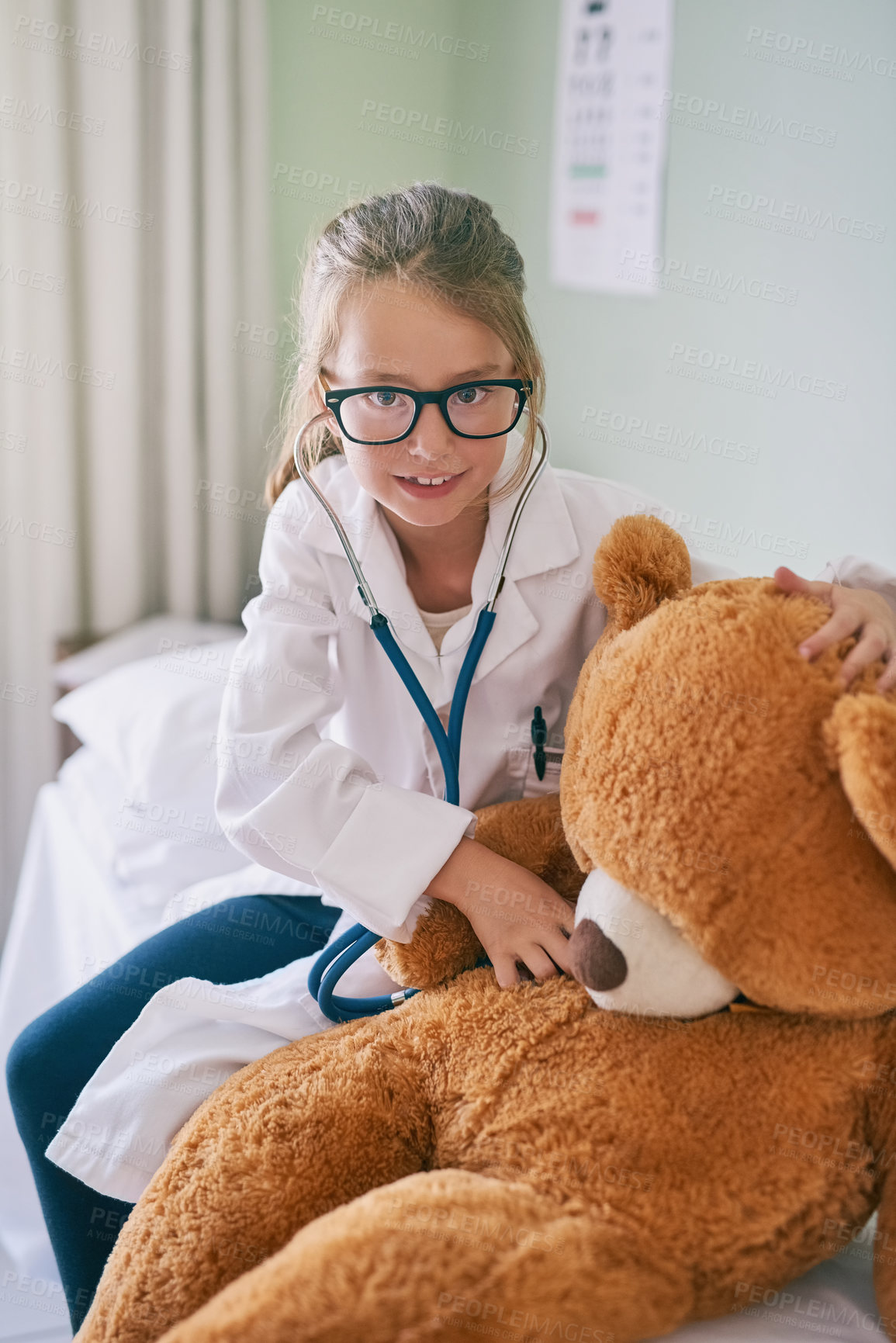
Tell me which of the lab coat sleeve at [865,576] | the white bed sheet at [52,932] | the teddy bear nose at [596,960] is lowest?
the white bed sheet at [52,932]

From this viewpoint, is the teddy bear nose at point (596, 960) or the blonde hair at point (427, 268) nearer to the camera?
the teddy bear nose at point (596, 960)

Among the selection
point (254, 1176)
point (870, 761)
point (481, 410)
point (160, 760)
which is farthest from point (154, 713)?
point (870, 761)

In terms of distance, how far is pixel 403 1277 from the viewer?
57cm

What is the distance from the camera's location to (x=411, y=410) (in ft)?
3.12

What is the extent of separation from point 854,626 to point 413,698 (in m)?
0.43

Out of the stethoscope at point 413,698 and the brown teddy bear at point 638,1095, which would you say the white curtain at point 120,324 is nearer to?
the stethoscope at point 413,698

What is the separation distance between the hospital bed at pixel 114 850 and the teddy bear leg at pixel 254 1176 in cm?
46

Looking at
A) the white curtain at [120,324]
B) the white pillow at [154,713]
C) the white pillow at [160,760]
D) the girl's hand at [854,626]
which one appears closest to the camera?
the girl's hand at [854,626]

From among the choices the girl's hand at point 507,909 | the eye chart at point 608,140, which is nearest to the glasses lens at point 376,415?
the girl's hand at point 507,909

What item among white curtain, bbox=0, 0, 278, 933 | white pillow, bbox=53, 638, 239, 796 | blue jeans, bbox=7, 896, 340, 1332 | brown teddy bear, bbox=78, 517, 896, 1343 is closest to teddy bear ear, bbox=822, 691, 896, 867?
brown teddy bear, bbox=78, 517, 896, 1343

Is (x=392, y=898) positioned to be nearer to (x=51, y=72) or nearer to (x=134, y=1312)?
(x=134, y=1312)

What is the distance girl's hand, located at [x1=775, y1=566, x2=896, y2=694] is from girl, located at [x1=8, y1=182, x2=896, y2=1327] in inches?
A: 0.7

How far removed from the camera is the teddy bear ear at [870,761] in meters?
0.58

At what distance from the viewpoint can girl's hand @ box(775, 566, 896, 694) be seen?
67 cm
